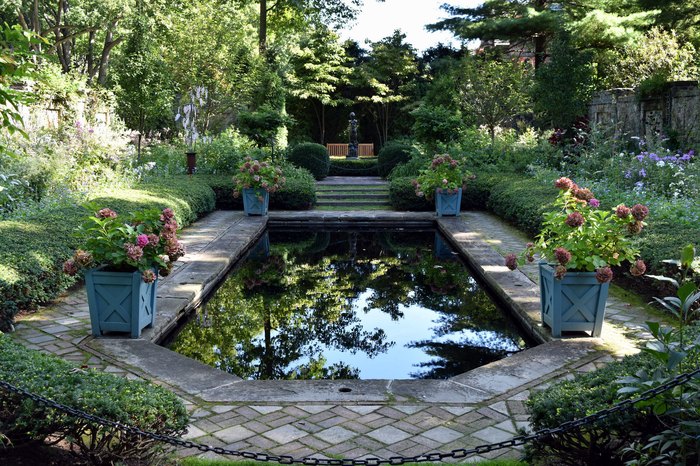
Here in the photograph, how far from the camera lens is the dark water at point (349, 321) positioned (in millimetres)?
5352

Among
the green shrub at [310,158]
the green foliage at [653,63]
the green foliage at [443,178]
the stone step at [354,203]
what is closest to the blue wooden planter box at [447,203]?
the green foliage at [443,178]

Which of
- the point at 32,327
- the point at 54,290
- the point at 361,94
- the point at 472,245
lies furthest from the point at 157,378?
the point at 361,94

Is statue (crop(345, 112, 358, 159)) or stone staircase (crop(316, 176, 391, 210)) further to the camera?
statue (crop(345, 112, 358, 159))

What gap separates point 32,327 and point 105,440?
3097mm

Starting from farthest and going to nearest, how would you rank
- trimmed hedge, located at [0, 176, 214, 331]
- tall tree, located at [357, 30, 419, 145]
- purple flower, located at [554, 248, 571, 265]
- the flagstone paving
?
tall tree, located at [357, 30, 419, 145], trimmed hedge, located at [0, 176, 214, 331], purple flower, located at [554, 248, 571, 265], the flagstone paving

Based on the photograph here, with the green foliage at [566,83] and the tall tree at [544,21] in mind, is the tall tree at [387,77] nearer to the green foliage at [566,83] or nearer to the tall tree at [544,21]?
the tall tree at [544,21]

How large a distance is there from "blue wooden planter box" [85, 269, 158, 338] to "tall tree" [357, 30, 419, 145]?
23.1m

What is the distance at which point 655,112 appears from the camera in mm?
13547

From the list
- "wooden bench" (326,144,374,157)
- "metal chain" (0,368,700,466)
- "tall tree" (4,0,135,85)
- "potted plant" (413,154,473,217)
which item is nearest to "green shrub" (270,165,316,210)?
"potted plant" (413,154,473,217)

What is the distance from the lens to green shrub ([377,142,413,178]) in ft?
62.0

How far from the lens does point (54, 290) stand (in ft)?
20.0

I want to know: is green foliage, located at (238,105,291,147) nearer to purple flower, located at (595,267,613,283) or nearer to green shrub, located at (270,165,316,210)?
green shrub, located at (270,165,316,210)

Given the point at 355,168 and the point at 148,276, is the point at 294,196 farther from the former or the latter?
the point at 148,276

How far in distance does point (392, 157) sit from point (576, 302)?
14.3 m
